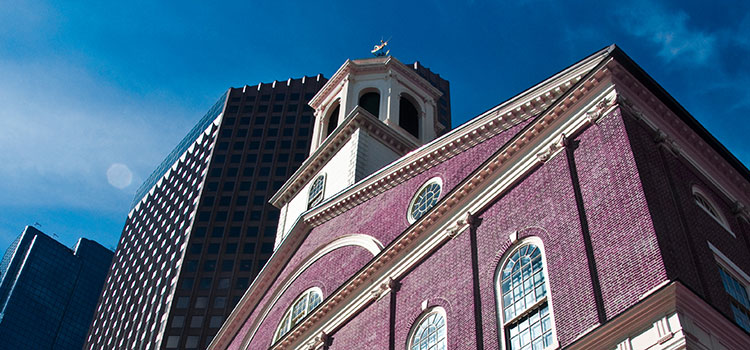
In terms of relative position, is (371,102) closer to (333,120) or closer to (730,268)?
(333,120)

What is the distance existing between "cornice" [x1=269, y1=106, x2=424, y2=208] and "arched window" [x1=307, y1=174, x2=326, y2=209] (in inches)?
29.5

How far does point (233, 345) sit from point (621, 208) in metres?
23.2

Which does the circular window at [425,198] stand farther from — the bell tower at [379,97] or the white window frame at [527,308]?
the bell tower at [379,97]

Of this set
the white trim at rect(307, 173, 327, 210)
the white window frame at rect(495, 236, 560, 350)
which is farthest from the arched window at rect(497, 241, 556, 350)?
the white trim at rect(307, 173, 327, 210)

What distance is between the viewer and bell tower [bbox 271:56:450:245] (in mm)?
40938

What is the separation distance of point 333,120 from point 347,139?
5987 millimetres

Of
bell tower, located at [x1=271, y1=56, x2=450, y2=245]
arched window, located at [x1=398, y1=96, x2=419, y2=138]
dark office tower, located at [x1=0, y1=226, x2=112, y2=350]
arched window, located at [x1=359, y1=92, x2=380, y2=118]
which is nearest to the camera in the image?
bell tower, located at [x1=271, y1=56, x2=450, y2=245]

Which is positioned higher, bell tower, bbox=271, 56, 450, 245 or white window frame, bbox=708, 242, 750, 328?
bell tower, bbox=271, 56, 450, 245

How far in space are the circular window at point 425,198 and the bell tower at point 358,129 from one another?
21.4 feet

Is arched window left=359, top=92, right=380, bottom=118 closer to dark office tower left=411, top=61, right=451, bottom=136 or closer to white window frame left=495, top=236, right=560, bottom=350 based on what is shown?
white window frame left=495, top=236, right=560, bottom=350

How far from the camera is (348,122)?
41875mm

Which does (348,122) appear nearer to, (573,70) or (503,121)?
(503,121)

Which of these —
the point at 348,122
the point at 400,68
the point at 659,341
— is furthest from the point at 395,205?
the point at 400,68

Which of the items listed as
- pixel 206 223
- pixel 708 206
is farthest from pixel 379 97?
pixel 206 223
